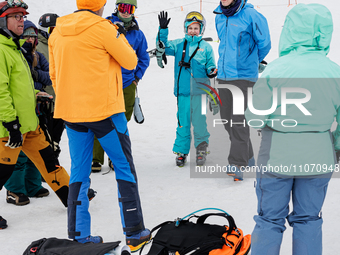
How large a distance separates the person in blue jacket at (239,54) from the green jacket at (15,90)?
2322 millimetres

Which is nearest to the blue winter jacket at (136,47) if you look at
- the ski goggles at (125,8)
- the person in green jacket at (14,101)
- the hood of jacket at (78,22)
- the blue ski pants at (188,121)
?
the ski goggles at (125,8)

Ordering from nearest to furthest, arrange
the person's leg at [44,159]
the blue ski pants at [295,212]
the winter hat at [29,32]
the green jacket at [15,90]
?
the blue ski pants at [295,212] → the green jacket at [15,90] → the person's leg at [44,159] → the winter hat at [29,32]

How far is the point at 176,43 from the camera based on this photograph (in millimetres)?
4988

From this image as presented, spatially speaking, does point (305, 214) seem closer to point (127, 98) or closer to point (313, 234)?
point (313, 234)

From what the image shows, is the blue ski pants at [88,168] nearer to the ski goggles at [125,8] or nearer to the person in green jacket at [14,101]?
the person in green jacket at [14,101]

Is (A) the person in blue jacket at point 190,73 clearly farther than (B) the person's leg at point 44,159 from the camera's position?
Yes

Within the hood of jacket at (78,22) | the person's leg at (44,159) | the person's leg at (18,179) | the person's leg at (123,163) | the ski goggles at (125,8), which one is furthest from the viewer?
the ski goggles at (125,8)

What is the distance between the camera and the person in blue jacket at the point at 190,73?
486cm

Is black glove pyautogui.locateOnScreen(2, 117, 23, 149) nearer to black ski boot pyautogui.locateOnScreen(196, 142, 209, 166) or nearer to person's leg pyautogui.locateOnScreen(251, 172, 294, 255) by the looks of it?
person's leg pyautogui.locateOnScreen(251, 172, 294, 255)

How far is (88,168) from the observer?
2865 mm

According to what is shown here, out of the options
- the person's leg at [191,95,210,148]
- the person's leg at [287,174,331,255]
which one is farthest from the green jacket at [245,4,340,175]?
the person's leg at [191,95,210,148]

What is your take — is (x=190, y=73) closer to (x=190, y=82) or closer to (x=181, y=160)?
(x=190, y=82)

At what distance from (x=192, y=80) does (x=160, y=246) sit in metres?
2.86

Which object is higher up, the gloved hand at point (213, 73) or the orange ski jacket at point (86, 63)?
the orange ski jacket at point (86, 63)
